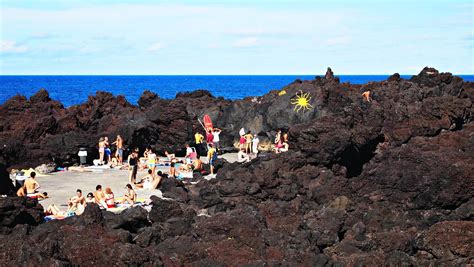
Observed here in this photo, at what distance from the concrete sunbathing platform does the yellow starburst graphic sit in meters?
10.5

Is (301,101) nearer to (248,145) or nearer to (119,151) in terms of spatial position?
(248,145)

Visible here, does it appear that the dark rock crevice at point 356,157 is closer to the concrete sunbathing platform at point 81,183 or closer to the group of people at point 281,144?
the group of people at point 281,144

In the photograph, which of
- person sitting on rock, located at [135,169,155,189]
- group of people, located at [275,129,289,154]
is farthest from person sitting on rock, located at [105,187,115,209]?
group of people, located at [275,129,289,154]

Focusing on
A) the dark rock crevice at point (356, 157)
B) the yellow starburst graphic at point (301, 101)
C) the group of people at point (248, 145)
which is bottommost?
the group of people at point (248, 145)

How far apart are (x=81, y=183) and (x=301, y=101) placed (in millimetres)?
16025

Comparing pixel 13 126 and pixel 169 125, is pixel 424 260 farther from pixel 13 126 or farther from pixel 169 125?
→ pixel 13 126

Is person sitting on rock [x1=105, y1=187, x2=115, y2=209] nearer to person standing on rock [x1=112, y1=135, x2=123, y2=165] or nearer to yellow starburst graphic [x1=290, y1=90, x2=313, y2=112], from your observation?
person standing on rock [x1=112, y1=135, x2=123, y2=165]

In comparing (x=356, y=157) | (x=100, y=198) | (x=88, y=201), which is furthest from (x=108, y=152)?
(x=356, y=157)

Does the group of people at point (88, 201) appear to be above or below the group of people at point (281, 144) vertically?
below

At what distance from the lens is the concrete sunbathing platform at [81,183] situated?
24725 mm

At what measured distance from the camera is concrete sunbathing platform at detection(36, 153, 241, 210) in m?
24.7

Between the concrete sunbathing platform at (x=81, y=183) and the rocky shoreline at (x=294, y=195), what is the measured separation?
67.0 inches

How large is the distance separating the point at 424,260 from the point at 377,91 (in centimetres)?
2581

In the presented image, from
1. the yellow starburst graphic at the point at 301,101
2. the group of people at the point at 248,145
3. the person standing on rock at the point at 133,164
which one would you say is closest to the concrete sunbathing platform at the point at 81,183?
the person standing on rock at the point at 133,164
